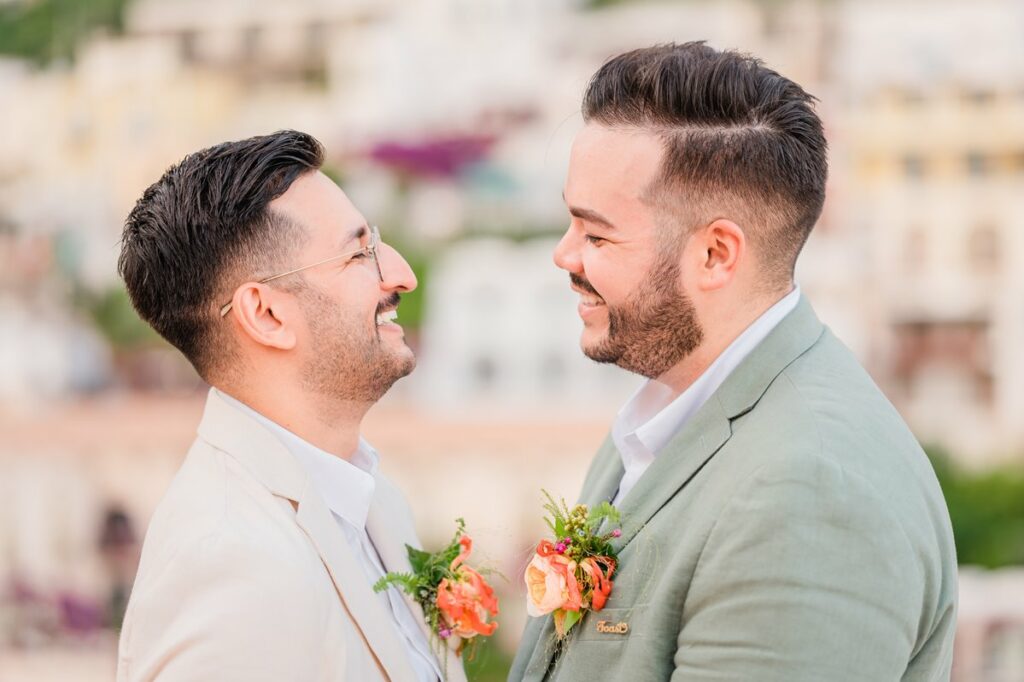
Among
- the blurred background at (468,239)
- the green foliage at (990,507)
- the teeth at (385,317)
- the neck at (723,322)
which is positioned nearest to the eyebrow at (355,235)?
the teeth at (385,317)

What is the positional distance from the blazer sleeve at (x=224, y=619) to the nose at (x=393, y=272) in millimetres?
527

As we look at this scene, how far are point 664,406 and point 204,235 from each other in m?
0.73

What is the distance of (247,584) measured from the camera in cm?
179

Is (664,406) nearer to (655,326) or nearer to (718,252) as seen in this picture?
(655,326)

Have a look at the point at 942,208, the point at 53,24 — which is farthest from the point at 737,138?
the point at 53,24

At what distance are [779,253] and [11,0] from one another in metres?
23.5

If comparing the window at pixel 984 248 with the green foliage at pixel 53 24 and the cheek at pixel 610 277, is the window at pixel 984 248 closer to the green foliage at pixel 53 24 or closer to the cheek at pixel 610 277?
the green foliage at pixel 53 24

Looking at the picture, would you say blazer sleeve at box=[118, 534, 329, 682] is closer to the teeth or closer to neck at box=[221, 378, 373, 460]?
neck at box=[221, 378, 373, 460]

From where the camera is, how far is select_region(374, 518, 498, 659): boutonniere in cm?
210

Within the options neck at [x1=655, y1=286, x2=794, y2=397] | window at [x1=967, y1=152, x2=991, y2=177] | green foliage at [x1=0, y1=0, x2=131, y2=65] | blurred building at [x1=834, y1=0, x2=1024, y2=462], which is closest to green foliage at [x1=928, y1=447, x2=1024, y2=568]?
blurred building at [x1=834, y1=0, x2=1024, y2=462]

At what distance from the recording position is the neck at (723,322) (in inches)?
74.1

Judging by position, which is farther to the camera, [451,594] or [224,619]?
[451,594]

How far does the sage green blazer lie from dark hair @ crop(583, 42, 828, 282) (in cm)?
14

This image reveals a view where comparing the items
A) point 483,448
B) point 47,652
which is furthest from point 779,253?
point 47,652
